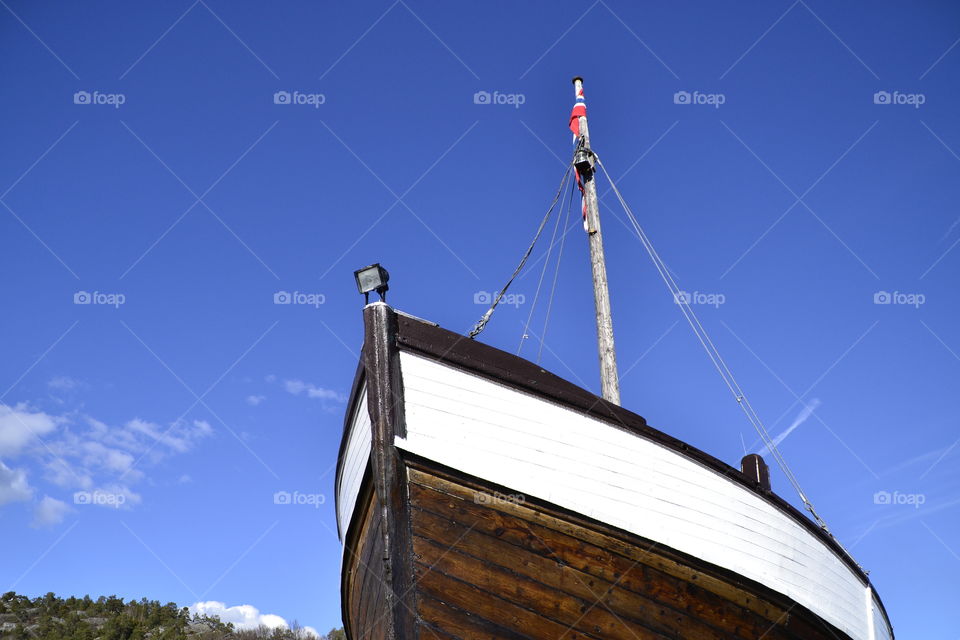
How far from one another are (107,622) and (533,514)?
30.0 m

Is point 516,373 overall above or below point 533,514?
above

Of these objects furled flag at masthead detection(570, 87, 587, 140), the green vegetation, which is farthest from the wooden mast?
the green vegetation

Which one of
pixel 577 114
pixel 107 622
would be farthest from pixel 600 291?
pixel 107 622

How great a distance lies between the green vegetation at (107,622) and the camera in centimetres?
2719

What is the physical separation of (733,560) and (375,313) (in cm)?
292

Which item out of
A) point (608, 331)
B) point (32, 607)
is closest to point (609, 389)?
point (608, 331)

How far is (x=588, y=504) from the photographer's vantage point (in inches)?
171

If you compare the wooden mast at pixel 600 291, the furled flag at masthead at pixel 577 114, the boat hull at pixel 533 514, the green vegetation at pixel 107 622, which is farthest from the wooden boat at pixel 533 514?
the green vegetation at pixel 107 622

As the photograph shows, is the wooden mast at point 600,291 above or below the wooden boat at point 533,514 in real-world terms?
above

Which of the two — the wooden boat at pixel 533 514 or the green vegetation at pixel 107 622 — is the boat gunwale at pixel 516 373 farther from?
the green vegetation at pixel 107 622

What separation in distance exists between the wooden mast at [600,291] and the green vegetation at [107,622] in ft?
85.4

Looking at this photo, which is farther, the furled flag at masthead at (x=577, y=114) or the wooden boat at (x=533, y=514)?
the furled flag at masthead at (x=577, y=114)

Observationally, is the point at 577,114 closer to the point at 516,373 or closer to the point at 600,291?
the point at 600,291

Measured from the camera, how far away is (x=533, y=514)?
14.1 feet
